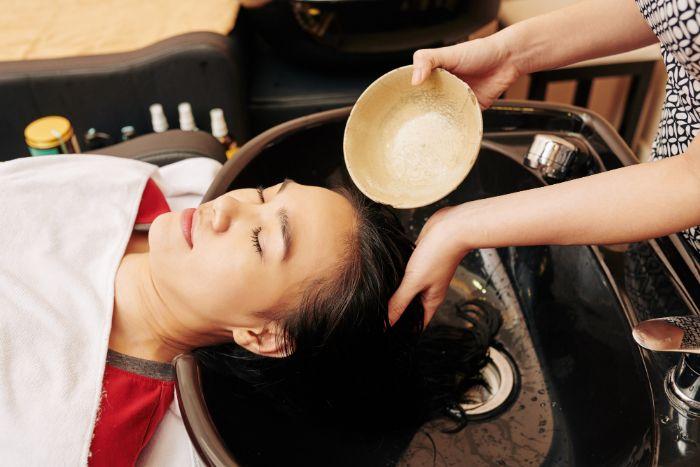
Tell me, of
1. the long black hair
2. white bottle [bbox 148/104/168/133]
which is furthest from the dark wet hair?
white bottle [bbox 148/104/168/133]

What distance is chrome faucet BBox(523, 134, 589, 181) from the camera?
38.3 inches

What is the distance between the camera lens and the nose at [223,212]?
87 cm

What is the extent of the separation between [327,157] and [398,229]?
0.23m

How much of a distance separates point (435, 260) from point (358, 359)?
25 cm

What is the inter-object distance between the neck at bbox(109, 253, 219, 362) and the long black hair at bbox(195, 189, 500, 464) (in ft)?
0.16

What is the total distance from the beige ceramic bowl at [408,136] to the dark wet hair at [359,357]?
0.10 metres

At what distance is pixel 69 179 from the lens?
117 centimetres

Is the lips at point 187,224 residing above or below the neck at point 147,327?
above

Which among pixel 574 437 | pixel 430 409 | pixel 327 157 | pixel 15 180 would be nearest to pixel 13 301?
pixel 15 180

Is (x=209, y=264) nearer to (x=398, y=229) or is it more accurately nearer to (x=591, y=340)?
(x=398, y=229)

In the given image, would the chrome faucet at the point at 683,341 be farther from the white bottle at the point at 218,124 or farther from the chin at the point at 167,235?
the white bottle at the point at 218,124

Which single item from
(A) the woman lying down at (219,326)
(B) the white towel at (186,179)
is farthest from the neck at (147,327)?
(B) the white towel at (186,179)

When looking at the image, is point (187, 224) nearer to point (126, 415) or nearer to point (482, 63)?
point (126, 415)

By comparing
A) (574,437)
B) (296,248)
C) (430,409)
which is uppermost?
(296,248)
